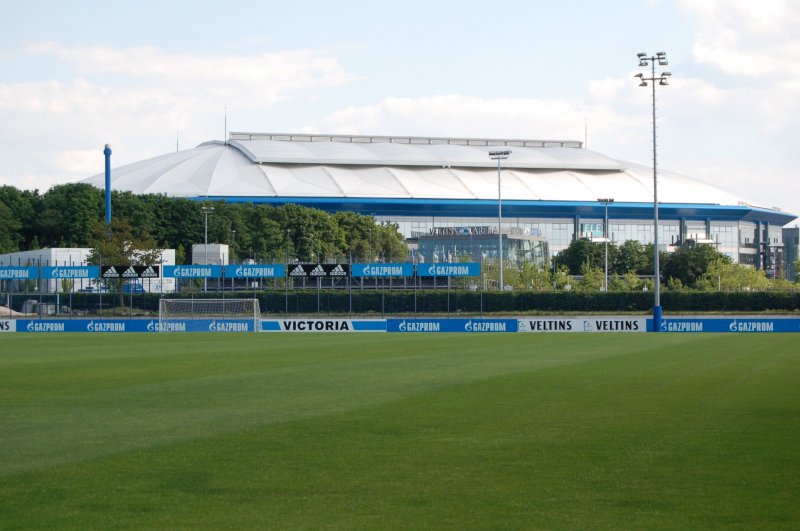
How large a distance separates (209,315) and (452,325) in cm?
1630

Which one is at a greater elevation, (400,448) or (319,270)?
(319,270)

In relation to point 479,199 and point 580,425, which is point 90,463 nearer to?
point 580,425

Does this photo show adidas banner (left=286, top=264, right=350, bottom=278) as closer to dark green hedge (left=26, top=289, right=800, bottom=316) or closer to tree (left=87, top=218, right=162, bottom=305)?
dark green hedge (left=26, top=289, right=800, bottom=316)

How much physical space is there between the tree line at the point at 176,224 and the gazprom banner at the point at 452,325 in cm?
4496

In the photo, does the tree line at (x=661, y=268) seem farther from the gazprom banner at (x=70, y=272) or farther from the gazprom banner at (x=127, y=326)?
the gazprom banner at (x=70, y=272)

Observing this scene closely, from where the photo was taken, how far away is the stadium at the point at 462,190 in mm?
140500

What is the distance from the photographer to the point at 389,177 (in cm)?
15150

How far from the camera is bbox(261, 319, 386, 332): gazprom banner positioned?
183ft

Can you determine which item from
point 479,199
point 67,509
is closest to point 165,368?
point 67,509

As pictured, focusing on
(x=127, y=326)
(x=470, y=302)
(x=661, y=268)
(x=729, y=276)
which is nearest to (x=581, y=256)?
(x=661, y=268)

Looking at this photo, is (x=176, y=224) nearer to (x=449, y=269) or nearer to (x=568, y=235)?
(x=449, y=269)

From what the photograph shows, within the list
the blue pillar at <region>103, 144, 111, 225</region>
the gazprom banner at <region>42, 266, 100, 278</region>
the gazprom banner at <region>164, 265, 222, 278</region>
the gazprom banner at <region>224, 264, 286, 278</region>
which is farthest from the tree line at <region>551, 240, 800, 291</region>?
the gazprom banner at <region>42, 266, 100, 278</region>

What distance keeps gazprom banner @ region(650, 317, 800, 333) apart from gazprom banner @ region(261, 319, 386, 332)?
15.8m

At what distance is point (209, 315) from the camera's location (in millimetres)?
63562
